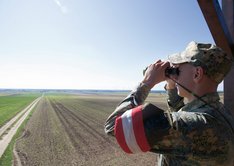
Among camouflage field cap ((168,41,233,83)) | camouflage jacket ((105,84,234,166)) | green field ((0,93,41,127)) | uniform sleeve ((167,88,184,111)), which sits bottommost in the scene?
green field ((0,93,41,127))

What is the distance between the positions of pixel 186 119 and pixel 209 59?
0.34 meters

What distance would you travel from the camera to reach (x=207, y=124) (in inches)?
48.3

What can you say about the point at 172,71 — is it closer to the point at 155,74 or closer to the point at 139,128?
the point at 155,74

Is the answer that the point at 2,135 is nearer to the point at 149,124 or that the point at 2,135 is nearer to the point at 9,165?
the point at 9,165

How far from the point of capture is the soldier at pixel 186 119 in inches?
45.5

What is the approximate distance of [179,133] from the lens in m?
1.19

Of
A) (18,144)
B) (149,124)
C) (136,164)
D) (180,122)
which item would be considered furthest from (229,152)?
(18,144)

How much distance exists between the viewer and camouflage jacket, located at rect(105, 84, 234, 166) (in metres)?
1.15

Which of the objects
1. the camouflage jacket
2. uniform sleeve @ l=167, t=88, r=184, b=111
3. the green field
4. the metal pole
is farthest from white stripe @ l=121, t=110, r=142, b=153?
the green field

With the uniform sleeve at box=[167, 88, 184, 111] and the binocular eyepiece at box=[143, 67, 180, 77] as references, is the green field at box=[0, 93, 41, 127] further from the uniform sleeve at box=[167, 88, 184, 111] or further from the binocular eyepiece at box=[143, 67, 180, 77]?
the binocular eyepiece at box=[143, 67, 180, 77]

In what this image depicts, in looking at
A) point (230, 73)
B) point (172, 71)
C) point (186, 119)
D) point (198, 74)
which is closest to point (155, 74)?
point (172, 71)

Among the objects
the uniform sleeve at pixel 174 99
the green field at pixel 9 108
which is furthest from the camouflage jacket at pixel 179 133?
the green field at pixel 9 108

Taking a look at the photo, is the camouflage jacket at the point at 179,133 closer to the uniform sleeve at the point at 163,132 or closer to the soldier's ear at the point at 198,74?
the uniform sleeve at the point at 163,132

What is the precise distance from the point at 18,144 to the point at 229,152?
518 inches
